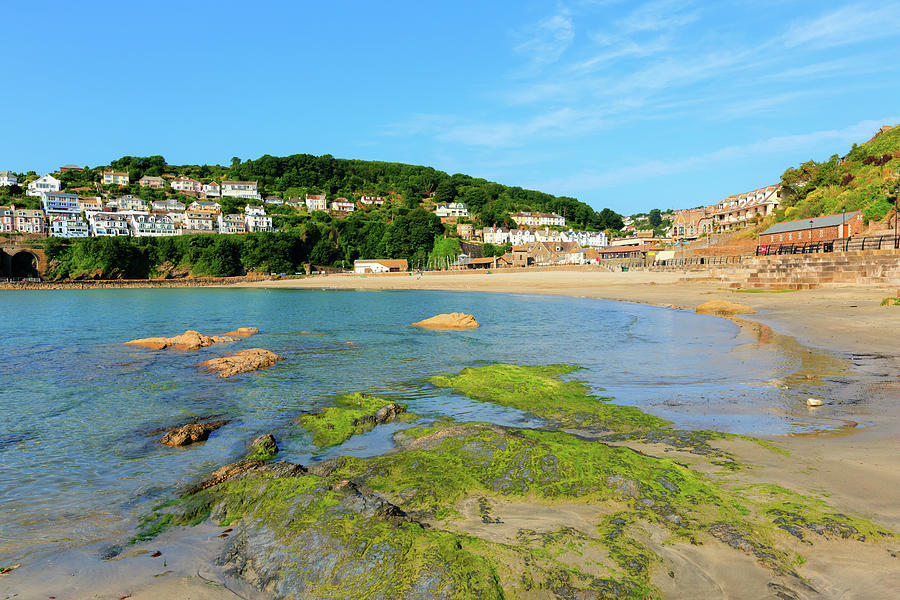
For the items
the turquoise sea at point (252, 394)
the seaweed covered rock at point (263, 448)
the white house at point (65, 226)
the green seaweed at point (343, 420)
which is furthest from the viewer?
the white house at point (65, 226)

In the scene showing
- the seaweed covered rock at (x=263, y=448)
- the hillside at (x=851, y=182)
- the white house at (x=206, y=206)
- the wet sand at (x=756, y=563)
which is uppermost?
the white house at (x=206, y=206)

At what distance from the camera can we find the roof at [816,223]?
44.6 metres

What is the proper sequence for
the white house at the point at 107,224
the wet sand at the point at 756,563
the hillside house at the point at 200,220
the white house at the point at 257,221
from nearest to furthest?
the wet sand at the point at 756,563 → the white house at the point at 107,224 → the hillside house at the point at 200,220 → the white house at the point at 257,221

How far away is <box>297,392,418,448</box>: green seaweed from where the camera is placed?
8055 mm

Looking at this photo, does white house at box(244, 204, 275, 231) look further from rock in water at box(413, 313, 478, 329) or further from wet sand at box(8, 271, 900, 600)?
wet sand at box(8, 271, 900, 600)

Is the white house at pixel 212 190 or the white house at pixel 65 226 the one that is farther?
the white house at pixel 212 190

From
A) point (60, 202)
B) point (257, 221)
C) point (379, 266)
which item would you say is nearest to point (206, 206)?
point (257, 221)

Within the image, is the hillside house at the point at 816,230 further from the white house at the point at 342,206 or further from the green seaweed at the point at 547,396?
the white house at the point at 342,206

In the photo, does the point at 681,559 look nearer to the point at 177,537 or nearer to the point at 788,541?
the point at 788,541

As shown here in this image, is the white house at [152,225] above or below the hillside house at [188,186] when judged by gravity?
below

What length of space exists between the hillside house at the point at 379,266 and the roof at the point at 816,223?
8905cm

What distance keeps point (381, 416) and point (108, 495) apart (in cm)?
426

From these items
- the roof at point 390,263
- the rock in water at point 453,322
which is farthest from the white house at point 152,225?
the rock in water at point 453,322

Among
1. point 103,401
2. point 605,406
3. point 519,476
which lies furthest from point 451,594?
point 103,401
